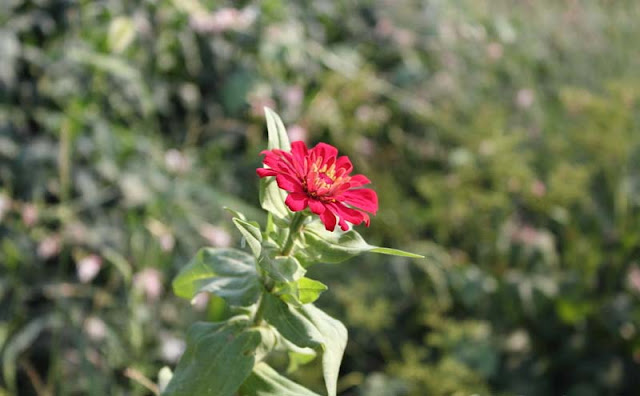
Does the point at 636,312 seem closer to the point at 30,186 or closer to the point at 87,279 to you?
the point at 87,279

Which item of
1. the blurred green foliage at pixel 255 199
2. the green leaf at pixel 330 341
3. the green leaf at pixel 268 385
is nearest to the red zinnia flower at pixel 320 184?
the green leaf at pixel 330 341

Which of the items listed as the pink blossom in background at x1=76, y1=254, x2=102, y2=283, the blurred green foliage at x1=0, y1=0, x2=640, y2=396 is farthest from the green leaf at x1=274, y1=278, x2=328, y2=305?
the pink blossom in background at x1=76, y1=254, x2=102, y2=283

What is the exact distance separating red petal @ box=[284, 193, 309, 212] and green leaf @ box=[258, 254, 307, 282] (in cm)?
Answer: 7

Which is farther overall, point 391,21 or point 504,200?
point 391,21

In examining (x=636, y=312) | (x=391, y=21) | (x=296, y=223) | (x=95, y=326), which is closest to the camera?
(x=296, y=223)

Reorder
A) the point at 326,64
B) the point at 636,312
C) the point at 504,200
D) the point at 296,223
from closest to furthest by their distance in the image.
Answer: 1. the point at 296,223
2. the point at 636,312
3. the point at 504,200
4. the point at 326,64

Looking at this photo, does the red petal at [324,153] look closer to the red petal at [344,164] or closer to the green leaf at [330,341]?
the red petal at [344,164]

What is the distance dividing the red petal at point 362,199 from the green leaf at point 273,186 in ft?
0.27

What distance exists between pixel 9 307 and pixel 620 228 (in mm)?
1826

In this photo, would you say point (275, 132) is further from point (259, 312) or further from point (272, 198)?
point (259, 312)

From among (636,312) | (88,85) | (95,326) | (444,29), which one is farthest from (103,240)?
(444,29)

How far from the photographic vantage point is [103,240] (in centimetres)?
185

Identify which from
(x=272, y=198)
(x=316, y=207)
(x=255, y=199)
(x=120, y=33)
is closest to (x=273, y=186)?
(x=272, y=198)

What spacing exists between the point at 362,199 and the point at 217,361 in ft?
0.85
